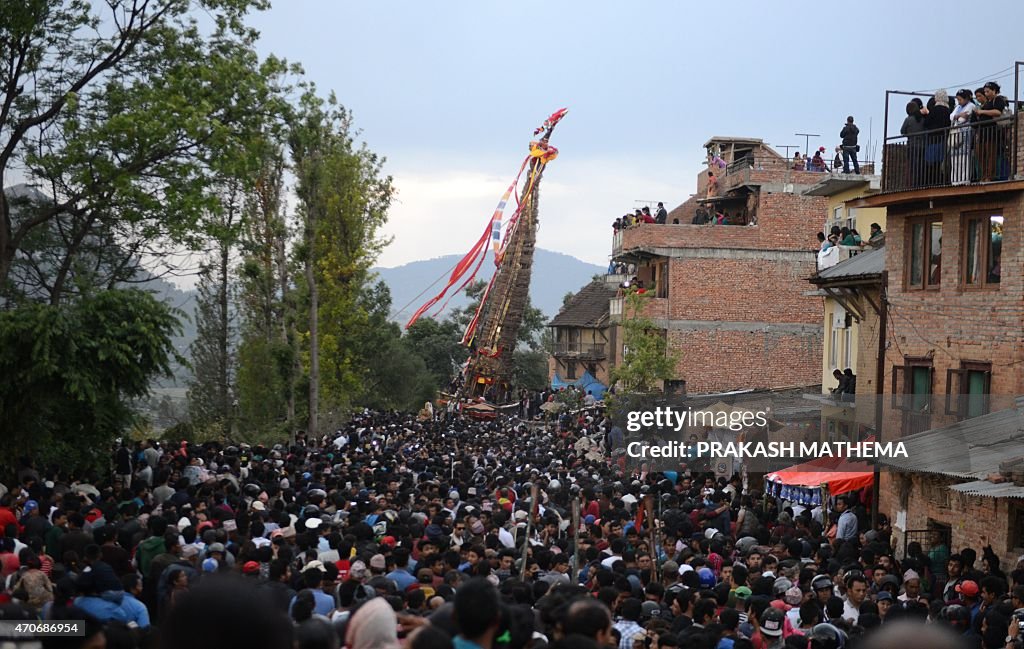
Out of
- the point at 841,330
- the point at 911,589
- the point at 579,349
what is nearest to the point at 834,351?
the point at 841,330

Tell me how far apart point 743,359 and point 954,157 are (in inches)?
836

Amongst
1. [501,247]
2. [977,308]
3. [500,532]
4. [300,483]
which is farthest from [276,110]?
[501,247]

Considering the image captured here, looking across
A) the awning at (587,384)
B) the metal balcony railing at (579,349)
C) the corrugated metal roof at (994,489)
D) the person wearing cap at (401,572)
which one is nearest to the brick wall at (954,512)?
the corrugated metal roof at (994,489)

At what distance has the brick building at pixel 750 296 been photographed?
125ft

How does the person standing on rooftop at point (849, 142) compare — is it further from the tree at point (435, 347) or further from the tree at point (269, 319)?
the tree at point (435, 347)

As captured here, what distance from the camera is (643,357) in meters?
35.9

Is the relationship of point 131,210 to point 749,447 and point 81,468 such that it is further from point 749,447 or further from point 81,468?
point 749,447

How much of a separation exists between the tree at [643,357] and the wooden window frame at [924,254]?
55.8ft

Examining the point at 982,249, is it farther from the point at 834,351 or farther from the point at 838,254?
the point at 834,351

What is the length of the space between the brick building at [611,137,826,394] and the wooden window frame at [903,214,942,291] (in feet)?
62.6

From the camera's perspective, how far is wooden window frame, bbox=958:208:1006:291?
16953 millimetres

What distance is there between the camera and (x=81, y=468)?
17.1 meters

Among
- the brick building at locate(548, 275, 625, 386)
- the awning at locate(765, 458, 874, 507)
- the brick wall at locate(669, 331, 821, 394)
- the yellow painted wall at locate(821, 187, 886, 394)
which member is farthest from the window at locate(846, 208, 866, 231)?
the brick building at locate(548, 275, 625, 386)

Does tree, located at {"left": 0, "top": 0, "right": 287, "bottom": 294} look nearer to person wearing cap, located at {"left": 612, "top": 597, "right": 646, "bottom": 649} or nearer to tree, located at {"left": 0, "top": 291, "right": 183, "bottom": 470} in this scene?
tree, located at {"left": 0, "top": 291, "right": 183, "bottom": 470}
